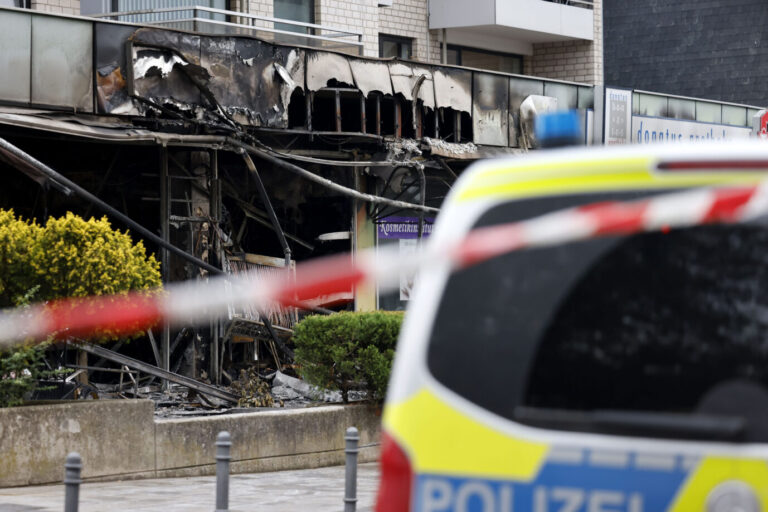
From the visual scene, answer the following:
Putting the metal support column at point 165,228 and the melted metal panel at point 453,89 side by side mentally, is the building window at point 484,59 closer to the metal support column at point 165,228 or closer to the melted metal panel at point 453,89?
the melted metal panel at point 453,89

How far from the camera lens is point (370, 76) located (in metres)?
19.9

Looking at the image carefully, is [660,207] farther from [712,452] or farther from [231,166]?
[231,166]

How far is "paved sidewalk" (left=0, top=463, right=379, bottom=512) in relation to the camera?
37.0ft

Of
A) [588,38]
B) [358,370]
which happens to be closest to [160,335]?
[358,370]

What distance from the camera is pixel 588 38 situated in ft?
97.2

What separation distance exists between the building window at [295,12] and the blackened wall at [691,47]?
48.2ft

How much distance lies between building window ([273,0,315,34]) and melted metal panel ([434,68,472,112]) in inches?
125

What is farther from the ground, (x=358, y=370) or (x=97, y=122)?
(x=97, y=122)

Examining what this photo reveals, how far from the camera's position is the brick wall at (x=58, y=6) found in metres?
19.2

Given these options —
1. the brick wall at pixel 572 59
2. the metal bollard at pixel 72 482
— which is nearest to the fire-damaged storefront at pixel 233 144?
the brick wall at pixel 572 59

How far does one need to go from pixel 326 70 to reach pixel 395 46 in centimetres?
852

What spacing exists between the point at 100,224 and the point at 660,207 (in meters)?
10.1

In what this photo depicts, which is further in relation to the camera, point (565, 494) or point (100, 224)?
point (100, 224)

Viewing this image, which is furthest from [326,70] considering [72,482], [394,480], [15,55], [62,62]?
[394,480]
